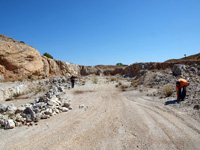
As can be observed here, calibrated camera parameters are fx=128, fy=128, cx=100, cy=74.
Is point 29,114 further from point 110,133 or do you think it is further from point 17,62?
point 17,62

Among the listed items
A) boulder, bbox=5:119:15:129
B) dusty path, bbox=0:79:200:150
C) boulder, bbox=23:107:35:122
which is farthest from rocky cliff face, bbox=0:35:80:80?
dusty path, bbox=0:79:200:150

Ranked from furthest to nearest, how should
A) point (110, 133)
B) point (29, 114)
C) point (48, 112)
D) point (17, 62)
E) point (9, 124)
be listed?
1. point (17, 62)
2. point (48, 112)
3. point (29, 114)
4. point (9, 124)
5. point (110, 133)

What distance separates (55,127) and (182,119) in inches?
173

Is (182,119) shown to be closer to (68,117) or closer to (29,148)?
(68,117)

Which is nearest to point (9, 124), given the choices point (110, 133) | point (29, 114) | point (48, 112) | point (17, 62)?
point (29, 114)

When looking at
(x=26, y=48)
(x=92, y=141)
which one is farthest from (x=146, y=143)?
(x=26, y=48)

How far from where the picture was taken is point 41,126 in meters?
4.33

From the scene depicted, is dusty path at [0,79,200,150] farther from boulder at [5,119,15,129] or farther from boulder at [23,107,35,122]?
boulder at [23,107,35,122]

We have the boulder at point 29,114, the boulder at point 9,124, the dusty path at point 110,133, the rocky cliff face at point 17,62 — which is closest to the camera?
the dusty path at point 110,133

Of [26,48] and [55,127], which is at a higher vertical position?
[26,48]

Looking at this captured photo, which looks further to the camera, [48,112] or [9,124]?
[48,112]

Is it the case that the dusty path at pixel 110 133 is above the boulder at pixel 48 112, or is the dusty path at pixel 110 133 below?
below

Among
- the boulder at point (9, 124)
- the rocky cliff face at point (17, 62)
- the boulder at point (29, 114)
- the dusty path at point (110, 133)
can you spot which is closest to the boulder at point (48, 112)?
the dusty path at point (110, 133)

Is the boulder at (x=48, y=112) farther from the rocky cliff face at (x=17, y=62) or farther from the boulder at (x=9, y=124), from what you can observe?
the rocky cliff face at (x=17, y=62)
